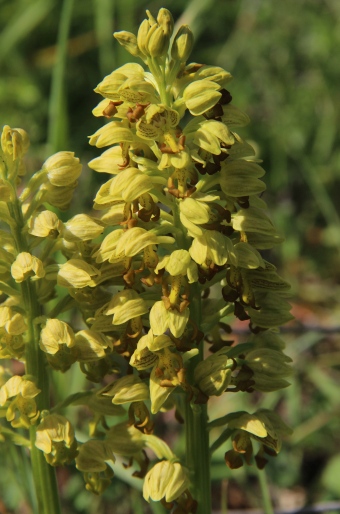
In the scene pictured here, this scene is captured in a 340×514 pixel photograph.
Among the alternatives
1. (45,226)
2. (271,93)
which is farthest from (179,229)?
(271,93)

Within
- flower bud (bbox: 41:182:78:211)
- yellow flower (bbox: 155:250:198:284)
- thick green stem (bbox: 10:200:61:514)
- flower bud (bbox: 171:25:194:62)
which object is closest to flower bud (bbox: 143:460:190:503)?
thick green stem (bbox: 10:200:61:514)

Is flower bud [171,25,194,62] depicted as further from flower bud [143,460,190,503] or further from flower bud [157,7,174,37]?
flower bud [143,460,190,503]

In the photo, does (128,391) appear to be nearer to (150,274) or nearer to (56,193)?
(150,274)

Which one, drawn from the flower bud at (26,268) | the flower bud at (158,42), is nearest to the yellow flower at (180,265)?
the flower bud at (26,268)

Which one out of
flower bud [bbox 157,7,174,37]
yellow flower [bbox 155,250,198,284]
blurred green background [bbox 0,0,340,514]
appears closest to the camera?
yellow flower [bbox 155,250,198,284]

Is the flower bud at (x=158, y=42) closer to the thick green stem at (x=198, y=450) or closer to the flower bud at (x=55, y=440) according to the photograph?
the thick green stem at (x=198, y=450)

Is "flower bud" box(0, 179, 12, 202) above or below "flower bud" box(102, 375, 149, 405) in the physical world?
above
